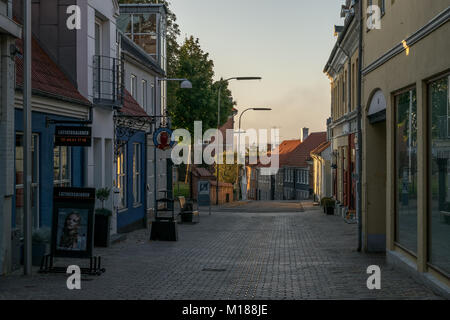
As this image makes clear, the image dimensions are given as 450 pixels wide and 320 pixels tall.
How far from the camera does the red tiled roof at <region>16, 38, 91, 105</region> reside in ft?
43.5

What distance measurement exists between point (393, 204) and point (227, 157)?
43.4 m

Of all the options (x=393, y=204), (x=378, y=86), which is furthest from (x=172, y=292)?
(x=378, y=86)

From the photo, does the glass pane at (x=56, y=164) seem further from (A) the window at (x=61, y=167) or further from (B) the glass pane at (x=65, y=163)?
(B) the glass pane at (x=65, y=163)

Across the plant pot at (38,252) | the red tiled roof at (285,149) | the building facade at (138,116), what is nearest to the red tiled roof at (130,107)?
the building facade at (138,116)

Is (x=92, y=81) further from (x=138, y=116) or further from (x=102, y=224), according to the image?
(x=102, y=224)

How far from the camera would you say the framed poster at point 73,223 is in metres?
11.5

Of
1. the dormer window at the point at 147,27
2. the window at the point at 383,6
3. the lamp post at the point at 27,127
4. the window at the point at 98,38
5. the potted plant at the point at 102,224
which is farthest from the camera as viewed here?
the dormer window at the point at 147,27

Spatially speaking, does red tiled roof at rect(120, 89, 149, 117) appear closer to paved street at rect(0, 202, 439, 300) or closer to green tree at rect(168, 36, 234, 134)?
paved street at rect(0, 202, 439, 300)

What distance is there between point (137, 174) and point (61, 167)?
27.4ft

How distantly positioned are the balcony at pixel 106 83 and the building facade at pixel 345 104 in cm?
887

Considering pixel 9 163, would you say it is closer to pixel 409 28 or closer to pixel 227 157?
pixel 409 28

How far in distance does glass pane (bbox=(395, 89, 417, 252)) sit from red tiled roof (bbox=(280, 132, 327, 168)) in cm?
5776

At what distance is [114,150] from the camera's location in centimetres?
1938
